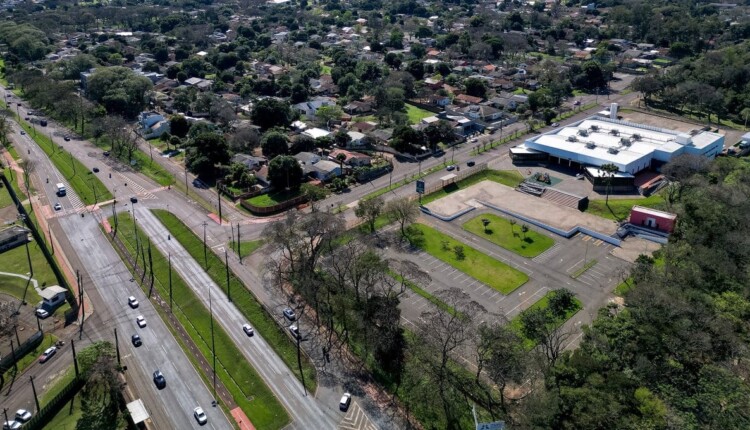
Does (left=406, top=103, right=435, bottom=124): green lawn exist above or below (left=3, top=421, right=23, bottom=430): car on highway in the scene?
above

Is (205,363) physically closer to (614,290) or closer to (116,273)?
(116,273)

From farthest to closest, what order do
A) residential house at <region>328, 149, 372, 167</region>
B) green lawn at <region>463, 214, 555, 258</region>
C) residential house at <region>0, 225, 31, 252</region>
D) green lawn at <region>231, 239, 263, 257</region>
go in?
1. residential house at <region>328, 149, 372, 167</region>
2. residential house at <region>0, 225, 31, 252</region>
3. green lawn at <region>463, 214, 555, 258</region>
4. green lawn at <region>231, 239, 263, 257</region>

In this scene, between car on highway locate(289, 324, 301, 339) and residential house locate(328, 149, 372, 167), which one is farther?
residential house locate(328, 149, 372, 167)

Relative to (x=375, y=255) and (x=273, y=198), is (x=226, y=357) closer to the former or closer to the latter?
(x=375, y=255)

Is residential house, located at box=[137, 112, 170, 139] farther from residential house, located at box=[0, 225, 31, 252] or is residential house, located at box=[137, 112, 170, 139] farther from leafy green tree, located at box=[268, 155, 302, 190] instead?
residential house, located at box=[0, 225, 31, 252]

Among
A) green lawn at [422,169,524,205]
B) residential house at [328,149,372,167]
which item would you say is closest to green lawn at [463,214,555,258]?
green lawn at [422,169,524,205]

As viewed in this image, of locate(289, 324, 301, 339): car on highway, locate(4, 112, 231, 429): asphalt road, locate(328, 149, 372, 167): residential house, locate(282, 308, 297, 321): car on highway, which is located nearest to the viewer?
locate(4, 112, 231, 429): asphalt road
